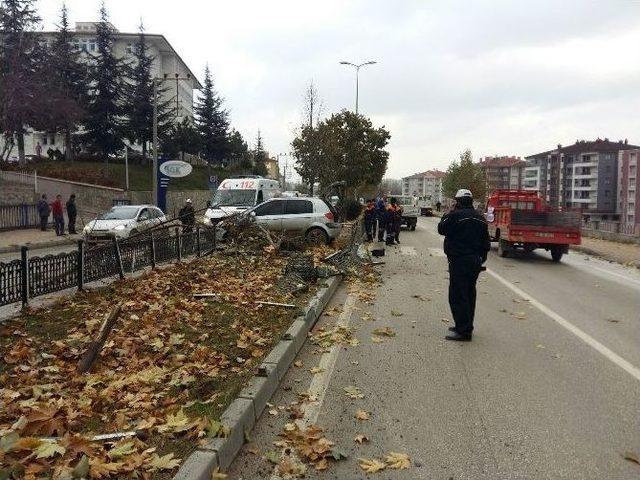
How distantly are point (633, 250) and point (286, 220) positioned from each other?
1417 cm

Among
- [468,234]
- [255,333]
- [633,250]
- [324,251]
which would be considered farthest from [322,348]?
[633,250]

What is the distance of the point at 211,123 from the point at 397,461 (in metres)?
61.4

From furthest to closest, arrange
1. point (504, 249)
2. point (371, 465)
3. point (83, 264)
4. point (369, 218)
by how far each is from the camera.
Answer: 1. point (369, 218)
2. point (504, 249)
3. point (83, 264)
4. point (371, 465)

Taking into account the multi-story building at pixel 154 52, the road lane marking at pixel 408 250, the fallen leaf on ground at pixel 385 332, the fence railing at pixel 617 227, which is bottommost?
the fallen leaf on ground at pixel 385 332

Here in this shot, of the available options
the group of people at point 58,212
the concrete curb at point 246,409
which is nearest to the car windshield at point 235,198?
the group of people at point 58,212

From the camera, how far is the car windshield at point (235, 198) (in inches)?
816

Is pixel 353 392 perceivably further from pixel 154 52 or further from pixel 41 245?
pixel 154 52

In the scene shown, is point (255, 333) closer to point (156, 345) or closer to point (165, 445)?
point (156, 345)

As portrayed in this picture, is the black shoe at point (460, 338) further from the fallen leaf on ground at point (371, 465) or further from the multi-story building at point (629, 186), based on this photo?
the multi-story building at point (629, 186)

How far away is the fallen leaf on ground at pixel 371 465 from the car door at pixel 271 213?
13.9 metres

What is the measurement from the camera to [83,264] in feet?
29.9

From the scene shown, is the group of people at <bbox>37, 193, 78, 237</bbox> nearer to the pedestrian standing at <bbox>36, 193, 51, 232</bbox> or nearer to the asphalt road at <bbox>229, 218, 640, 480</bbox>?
the pedestrian standing at <bbox>36, 193, 51, 232</bbox>

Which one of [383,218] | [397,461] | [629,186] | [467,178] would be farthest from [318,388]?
[629,186]

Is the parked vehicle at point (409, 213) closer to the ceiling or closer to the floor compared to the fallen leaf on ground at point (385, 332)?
closer to the ceiling
